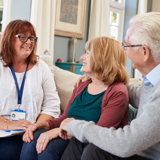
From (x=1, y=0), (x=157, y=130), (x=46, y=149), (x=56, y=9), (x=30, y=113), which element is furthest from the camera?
(x=56, y=9)

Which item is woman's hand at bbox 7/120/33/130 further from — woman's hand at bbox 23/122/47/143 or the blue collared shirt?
the blue collared shirt

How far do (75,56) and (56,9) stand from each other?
98cm

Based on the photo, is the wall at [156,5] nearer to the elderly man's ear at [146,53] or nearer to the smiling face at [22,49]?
the smiling face at [22,49]

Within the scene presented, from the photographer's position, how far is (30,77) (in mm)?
1771

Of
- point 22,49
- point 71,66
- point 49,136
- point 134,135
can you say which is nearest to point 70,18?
point 71,66

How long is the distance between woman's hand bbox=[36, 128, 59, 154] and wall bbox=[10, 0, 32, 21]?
8.83 feet

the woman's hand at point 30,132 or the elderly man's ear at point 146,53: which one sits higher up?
the elderly man's ear at point 146,53

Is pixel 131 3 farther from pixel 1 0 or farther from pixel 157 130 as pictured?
pixel 157 130

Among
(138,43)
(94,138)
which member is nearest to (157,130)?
(94,138)

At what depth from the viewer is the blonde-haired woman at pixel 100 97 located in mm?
1223

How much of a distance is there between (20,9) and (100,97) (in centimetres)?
275

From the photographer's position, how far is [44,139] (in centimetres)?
125

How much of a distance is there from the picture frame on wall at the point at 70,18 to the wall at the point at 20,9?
0.77 metres

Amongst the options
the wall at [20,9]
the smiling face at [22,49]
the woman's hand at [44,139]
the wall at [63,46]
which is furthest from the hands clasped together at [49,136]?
the wall at [63,46]
